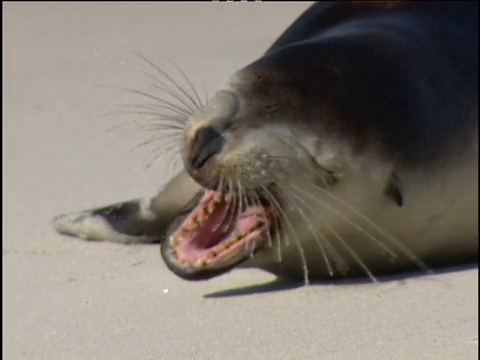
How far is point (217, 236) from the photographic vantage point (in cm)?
349

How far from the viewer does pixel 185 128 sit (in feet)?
11.3

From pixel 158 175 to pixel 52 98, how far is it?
1.39 m

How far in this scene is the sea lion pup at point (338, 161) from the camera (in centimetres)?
342

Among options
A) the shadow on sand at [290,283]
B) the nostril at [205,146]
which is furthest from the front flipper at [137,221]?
the nostril at [205,146]

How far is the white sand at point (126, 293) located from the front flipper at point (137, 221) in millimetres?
53

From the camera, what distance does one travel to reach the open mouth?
11.3ft

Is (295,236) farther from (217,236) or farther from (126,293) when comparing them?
(126,293)

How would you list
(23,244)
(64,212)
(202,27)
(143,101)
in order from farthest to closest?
(202,27) < (143,101) < (64,212) < (23,244)

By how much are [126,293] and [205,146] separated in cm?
52

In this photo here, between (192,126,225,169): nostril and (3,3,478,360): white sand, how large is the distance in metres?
0.36

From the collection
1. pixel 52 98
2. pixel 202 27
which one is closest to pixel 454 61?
pixel 52 98

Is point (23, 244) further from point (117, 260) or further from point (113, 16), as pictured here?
point (113, 16)

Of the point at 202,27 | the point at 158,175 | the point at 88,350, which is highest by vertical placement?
the point at 88,350

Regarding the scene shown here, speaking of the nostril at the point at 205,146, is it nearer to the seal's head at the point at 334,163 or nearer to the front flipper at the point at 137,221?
the seal's head at the point at 334,163
